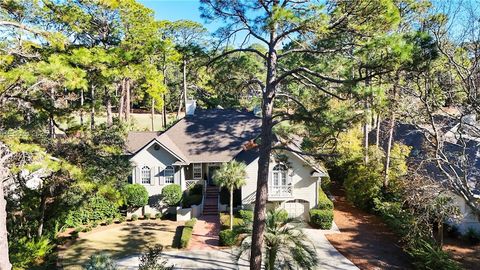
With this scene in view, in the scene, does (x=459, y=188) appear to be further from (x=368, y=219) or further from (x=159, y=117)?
(x=159, y=117)

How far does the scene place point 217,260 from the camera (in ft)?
56.7

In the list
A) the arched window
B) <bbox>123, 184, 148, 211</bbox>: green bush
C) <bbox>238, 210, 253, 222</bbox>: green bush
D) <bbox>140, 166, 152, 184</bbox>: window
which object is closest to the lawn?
<bbox>123, 184, 148, 211</bbox>: green bush

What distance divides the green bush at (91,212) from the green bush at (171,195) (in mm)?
3304

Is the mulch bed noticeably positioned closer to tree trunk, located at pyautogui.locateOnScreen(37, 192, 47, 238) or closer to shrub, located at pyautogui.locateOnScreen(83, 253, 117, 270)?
shrub, located at pyautogui.locateOnScreen(83, 253, 117, 270)

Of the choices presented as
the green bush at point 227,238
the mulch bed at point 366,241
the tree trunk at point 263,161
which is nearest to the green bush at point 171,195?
the green bush at point 227,238

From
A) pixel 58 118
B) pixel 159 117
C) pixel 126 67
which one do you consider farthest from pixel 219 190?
pixel 159 117

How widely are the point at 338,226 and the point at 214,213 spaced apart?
8338 millimetres

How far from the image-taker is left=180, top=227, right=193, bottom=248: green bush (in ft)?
61.3

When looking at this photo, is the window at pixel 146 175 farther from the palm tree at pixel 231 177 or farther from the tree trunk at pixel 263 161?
the tree trunk at pixel 263 161

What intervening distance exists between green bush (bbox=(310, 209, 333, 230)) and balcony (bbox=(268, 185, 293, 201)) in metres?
2.03

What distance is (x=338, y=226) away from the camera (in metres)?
21.9

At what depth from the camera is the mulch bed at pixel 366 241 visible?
16781 millimetres

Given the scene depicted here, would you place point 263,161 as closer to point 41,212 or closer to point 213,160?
point 41,212

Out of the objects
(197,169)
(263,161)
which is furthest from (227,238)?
(197,169)
